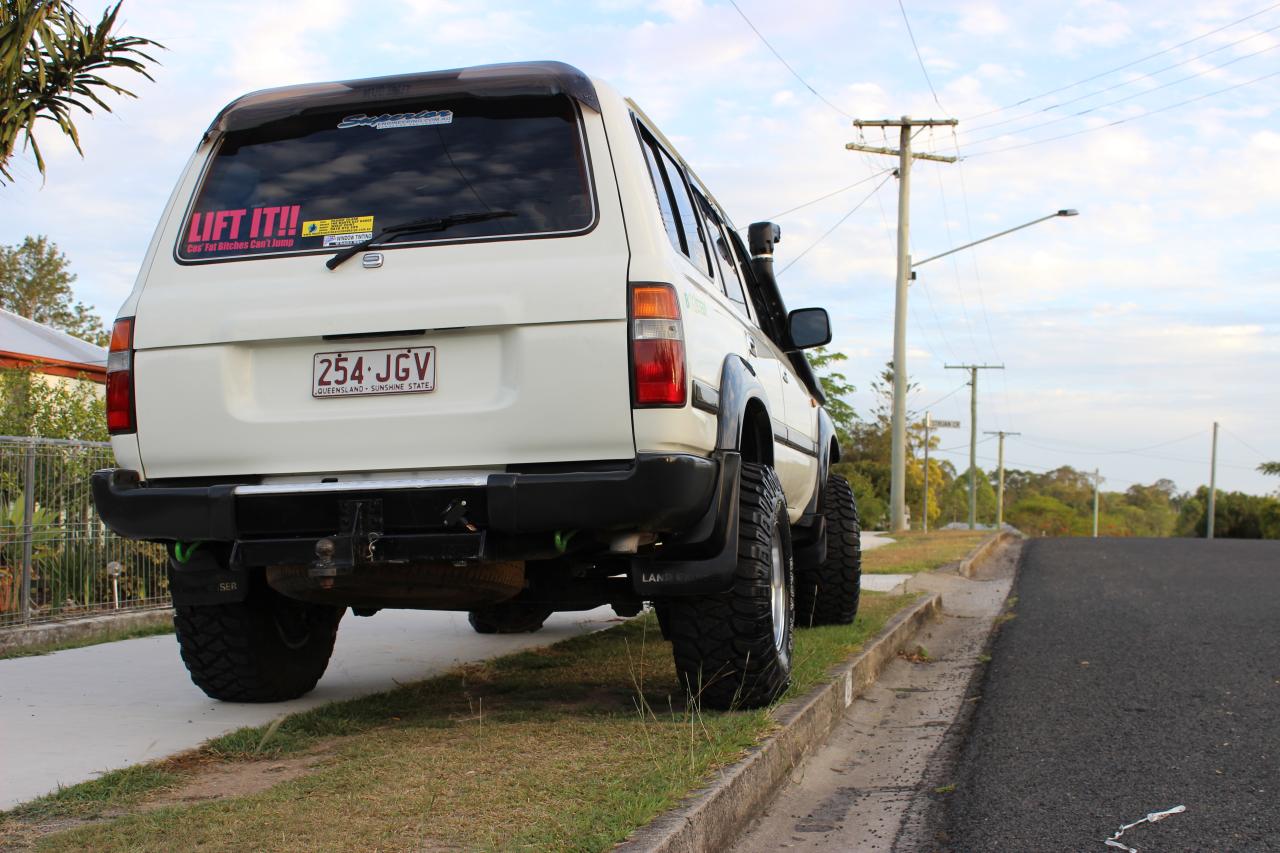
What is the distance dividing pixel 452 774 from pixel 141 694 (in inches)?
89.1

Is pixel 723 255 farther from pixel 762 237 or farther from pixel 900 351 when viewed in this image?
pixel 900 351

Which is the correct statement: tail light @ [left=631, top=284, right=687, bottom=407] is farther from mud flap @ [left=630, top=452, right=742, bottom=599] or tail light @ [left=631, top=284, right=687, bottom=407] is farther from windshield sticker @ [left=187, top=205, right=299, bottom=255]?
windshield sticker @ [left=187, top=205, right=299, bottom=255]

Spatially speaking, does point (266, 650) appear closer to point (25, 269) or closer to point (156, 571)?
point (156, 571)

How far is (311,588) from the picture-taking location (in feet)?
13.5

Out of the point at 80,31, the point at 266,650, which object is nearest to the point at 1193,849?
the point at 266,650

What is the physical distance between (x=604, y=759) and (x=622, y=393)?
44.9 inches

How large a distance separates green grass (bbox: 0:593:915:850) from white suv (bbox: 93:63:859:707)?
1.55 feet

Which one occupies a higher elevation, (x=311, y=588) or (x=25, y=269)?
(x=25, y=269)

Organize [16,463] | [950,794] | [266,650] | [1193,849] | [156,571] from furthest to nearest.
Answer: [156,571] → [16,463] → [266,650] → [950,794] → [1193,849]

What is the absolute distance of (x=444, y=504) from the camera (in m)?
3.71

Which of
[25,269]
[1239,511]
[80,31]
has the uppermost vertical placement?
[25,269]

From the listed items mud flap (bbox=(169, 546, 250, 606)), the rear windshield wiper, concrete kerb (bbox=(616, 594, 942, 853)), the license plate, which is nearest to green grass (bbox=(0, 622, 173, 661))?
mud flap (bbox=(169, 546, 250, 606))

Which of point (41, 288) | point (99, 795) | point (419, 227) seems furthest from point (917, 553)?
point (41, 288)

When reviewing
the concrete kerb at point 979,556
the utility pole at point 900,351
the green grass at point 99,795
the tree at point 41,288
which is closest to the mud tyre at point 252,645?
the green grass at point 99,795
